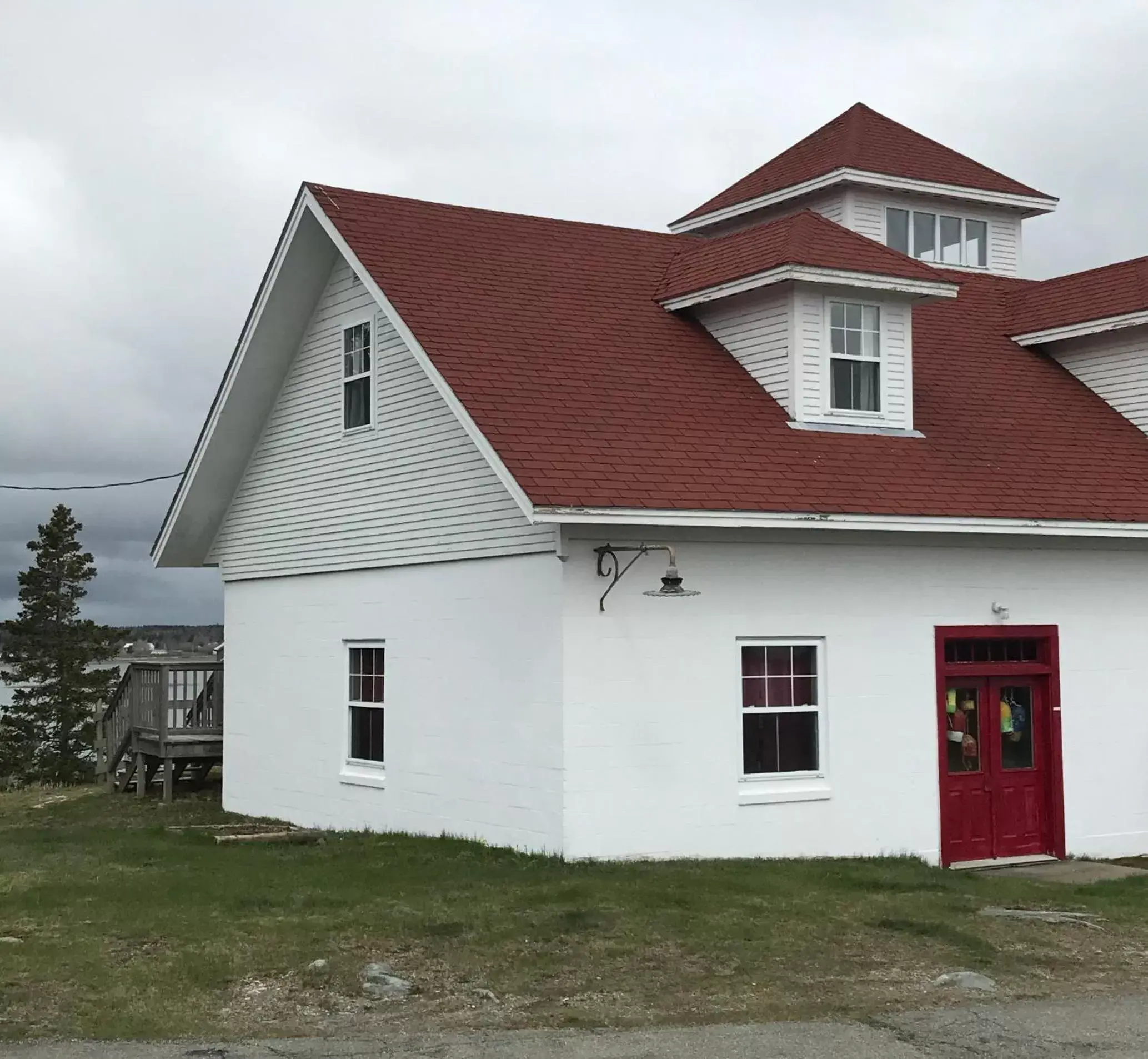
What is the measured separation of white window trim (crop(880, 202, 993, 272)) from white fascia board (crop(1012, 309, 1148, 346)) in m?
3.77

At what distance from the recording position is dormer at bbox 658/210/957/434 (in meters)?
17.2

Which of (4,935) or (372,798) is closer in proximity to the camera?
(4,935)

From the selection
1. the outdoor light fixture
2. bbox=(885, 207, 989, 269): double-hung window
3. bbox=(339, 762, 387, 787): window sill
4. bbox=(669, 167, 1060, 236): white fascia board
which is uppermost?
bbox=(669, 167, 1060, 236): white fascia board

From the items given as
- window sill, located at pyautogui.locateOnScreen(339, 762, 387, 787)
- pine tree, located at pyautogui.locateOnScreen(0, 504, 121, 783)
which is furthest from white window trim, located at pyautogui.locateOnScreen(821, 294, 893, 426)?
pine tree, located at pyautogui.locateOnScreen(0, 504, 121, 783)

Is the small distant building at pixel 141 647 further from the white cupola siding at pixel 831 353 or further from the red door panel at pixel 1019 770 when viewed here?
the red door panel at pixel 1019 770

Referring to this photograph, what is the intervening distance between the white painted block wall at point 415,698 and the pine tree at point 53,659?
3209cm

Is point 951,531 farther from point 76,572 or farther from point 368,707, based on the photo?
point 76,572

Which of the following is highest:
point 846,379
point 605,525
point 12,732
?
point 846,379

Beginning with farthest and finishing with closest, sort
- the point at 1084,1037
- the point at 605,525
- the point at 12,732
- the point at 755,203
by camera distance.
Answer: the point at 12,732 < the point at 755,203 < the point at 605,525 < the point at 1084,1037

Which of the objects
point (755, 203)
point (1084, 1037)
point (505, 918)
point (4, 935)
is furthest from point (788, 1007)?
point (755, 203)

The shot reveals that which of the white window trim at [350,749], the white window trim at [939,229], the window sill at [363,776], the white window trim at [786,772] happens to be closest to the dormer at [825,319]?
the white window trim at [786,772]

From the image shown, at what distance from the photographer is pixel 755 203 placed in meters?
25.4

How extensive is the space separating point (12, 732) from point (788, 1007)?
1850 inches

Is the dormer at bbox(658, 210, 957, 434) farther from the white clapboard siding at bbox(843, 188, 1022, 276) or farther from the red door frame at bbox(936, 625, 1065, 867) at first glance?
the white clapboard siding at bbox(843, 188, 1022, 276)
